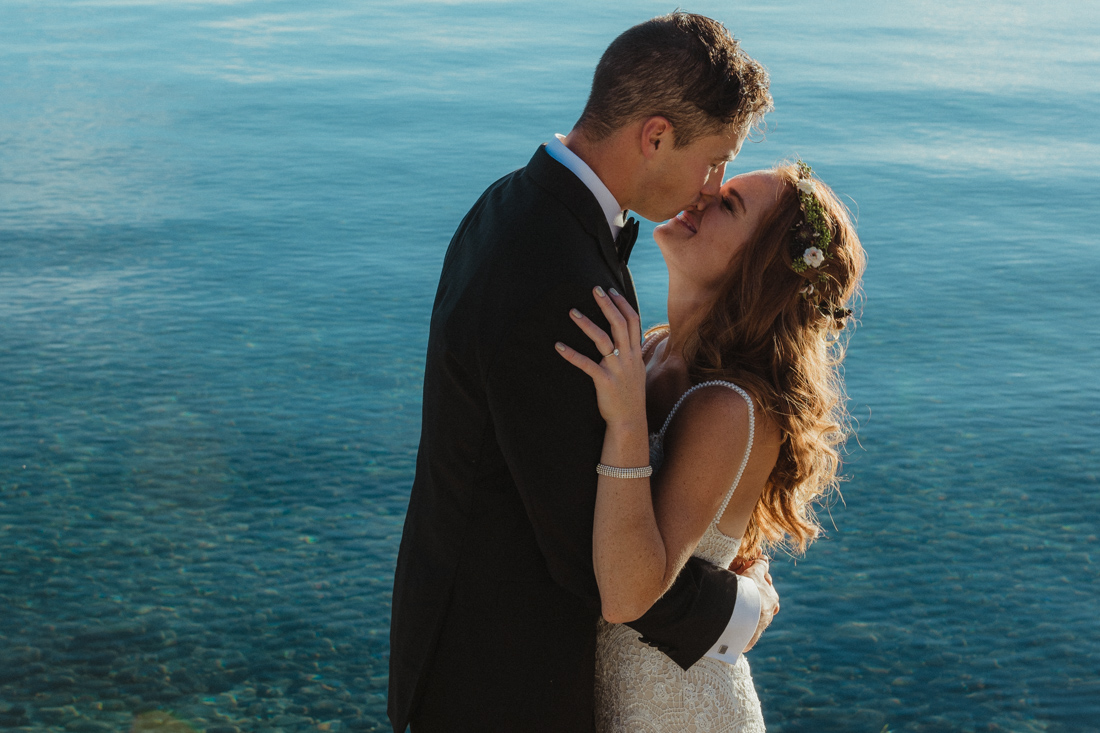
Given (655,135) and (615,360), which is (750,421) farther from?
(655,135)

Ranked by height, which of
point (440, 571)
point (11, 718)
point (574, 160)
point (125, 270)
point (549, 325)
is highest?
point (574, 160)

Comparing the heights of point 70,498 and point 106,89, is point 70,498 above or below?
below

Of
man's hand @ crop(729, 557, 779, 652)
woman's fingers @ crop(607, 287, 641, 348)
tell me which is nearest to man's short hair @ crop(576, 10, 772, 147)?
woman's fingers @ crop(607, 287, 641, 348)

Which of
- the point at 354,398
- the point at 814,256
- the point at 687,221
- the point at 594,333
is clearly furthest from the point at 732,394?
the point at 354,398

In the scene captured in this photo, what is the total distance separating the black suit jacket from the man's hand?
273mm

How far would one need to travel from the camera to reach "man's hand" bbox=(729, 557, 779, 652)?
2.59 m

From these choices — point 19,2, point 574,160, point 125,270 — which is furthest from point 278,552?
point 19,2

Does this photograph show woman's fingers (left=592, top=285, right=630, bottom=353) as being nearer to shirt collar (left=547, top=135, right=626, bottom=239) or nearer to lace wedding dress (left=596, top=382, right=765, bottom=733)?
shirt collar (left=547, top=135, right=626, bottom=239)

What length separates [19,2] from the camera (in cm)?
2628

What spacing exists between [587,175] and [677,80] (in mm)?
254

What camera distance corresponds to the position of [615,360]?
6.47 feet

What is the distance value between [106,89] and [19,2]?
42.4 feet

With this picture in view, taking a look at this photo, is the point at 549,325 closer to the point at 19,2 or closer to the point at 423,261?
the point at 423,261

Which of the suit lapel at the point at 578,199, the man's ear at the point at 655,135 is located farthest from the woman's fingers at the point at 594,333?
the man's ear at the point at 655,135
